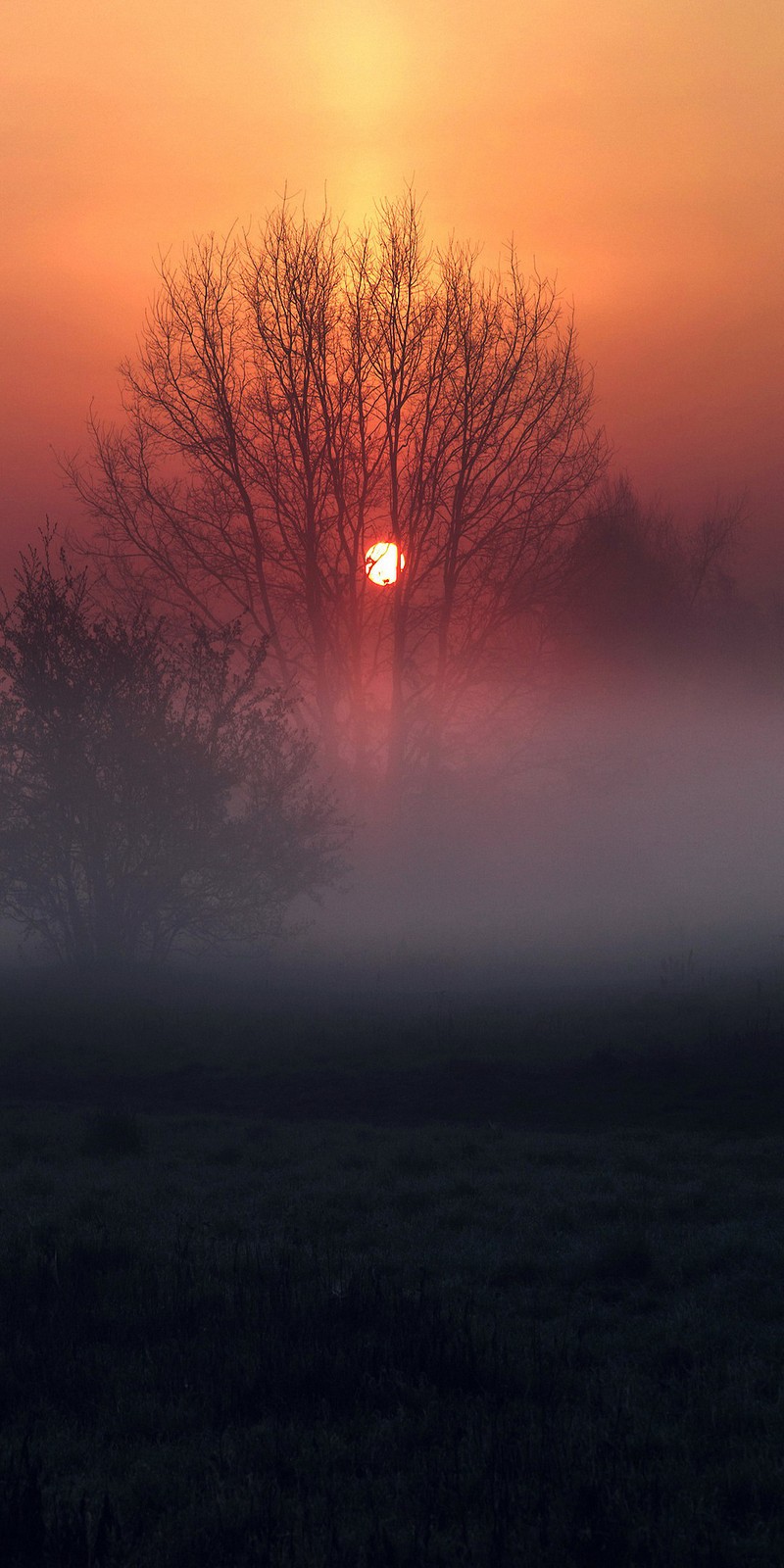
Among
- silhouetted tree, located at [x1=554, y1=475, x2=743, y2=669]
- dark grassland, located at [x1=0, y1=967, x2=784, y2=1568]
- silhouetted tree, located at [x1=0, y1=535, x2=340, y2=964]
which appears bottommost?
dark grassland, located at [x1=0, y1=967, x2=784, y2=1568]

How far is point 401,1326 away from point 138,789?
59.2 feet

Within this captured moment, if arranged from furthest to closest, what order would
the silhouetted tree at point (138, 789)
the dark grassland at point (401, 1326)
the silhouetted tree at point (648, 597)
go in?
the silhouetted tree at point (648, 597)
the silhouetted tree at point (138, 789)
the dark grassland at point (401, 1326)

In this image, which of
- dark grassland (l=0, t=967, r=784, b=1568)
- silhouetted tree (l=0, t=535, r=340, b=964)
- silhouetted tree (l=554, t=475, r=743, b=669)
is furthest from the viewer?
silhouetted tree (l=554, t=475, r=743, b=669)

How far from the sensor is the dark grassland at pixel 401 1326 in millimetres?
3963

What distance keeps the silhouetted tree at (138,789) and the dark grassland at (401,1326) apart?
9940mm

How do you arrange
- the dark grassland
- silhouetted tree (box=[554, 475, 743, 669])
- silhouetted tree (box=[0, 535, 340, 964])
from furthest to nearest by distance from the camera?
silhouetted tree (box=[554, 475, 743, 669]) → silhouetted tree (box=[0, 535, 340, 964]) → the dark grassland

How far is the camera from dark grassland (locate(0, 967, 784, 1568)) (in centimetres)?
396

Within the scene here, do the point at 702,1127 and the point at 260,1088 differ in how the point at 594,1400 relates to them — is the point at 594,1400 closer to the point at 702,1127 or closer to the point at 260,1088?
the point at 702,1127

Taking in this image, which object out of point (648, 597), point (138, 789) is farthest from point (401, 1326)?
point (648, 597)

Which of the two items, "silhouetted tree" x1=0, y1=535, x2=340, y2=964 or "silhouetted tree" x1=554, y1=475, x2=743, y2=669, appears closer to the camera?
"silhouetted tree" x1=0, y1=535, x2=340, y2=964

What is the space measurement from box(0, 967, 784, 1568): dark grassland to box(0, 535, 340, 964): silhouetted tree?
32.6ft

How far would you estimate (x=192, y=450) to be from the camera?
2898 cm

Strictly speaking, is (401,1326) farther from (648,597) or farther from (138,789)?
(648,597)

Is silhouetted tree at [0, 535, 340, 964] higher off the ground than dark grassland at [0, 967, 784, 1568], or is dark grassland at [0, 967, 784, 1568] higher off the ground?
silhouetted tree at [0, 535, 340, 964]
